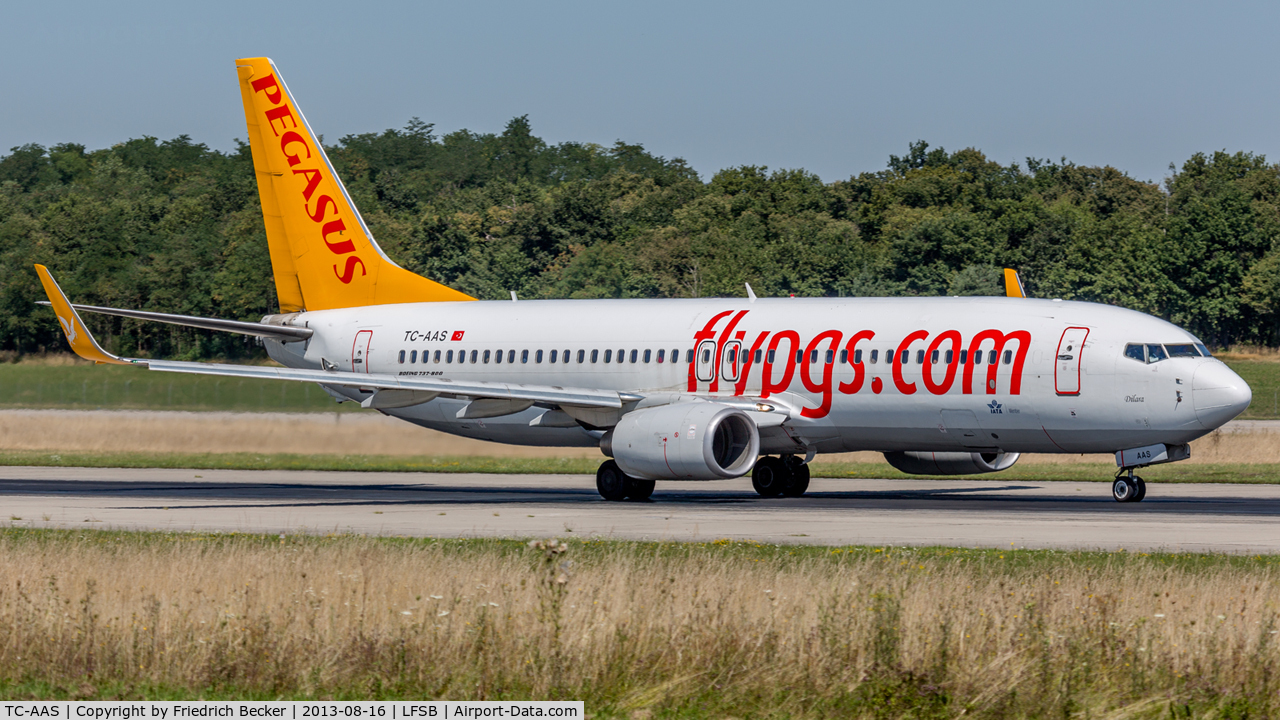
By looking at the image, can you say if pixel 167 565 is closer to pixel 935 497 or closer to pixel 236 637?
pixel 236 637

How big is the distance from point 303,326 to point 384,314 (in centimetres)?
216

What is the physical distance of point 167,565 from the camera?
1711 centimetres

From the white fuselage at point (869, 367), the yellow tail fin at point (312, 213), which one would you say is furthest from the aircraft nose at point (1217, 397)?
the yellow tail fin at point (312, 213)

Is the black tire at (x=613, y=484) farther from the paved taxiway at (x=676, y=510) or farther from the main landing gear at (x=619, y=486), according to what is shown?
the paved taxiway at (x=676, y=510)

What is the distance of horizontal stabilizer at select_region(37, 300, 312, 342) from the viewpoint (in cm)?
3178

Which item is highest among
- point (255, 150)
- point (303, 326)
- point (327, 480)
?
point (255, 150)

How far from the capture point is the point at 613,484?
31344 mm

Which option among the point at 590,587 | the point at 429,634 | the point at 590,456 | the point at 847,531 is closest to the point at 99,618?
the point at 429,634

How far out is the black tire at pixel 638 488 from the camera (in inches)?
1232

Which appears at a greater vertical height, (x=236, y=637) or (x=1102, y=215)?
(x=1102, y=215)

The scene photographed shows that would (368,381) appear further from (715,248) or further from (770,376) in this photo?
(715,248)

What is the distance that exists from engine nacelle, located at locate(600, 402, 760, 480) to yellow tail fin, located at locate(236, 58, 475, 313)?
10323 millimetres

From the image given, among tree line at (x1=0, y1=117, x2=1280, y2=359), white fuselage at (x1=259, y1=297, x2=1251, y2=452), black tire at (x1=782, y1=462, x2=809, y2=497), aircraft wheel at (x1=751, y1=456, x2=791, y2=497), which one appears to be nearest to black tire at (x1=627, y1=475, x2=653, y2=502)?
white fuselage at (x1=259, y1=297, x2=1251, y2=452)
